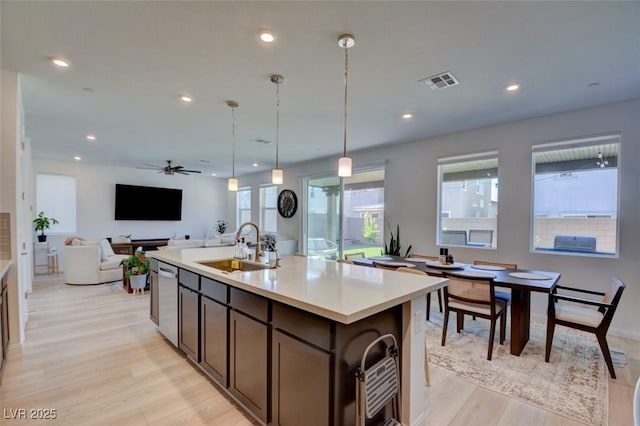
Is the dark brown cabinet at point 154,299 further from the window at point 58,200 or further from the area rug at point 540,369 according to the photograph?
the window at point 58,200

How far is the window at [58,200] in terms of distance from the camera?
23.2 ft

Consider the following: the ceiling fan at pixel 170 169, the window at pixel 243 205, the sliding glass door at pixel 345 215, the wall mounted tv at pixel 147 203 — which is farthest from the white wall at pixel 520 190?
the wall mounted tv at pixel 147 203

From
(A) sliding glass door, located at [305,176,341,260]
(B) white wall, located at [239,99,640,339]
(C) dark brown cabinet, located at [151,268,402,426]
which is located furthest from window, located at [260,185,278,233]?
(C) dark brown cabinet, located at [151,268,402,426]

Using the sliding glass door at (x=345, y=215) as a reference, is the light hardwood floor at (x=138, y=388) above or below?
below

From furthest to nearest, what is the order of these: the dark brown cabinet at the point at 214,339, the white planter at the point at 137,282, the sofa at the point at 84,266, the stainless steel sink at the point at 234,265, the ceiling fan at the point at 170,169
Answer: the ceiling fan at the point at 170,169
the sofa at the point at 84,266
the white planter at the point at 137,282
the stainless steel sink at the point at 234,265
the dark brown cabinet at the point at 214,339

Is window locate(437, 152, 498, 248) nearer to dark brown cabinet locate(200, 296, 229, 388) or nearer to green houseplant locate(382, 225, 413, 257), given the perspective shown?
green houseplant locate(382, 225, 413, 257)

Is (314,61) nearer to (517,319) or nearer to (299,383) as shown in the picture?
(299,383)

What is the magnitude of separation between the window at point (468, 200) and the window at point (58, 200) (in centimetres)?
895

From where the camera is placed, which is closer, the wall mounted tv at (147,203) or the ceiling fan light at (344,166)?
the ceiling fan light at (344,166)

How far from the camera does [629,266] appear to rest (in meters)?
3.36

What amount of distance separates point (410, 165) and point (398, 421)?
4297 millimetres

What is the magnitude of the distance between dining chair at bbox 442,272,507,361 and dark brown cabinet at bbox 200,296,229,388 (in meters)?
2.04

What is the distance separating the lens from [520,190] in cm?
406

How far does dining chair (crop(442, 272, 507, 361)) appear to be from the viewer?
2.78 meters
